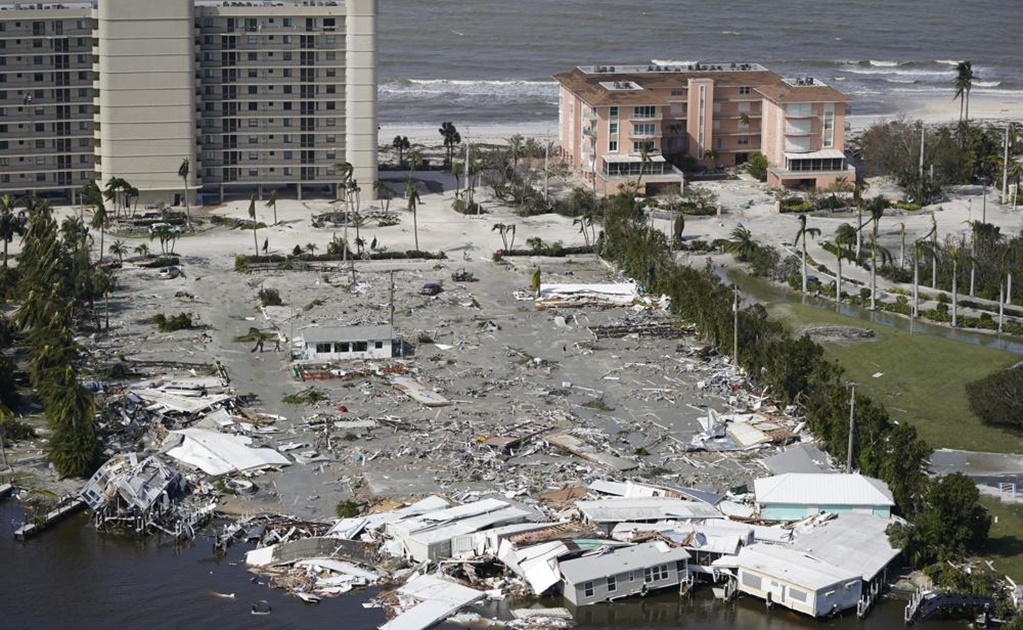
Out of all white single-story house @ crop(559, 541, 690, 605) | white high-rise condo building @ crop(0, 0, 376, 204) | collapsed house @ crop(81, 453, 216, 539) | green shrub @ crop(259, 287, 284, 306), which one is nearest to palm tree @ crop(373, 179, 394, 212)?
white high-rise condo building @ crop(0, 0, 376, 204)

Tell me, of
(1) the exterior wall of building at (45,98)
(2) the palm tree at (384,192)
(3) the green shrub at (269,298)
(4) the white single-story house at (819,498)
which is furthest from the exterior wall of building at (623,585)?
(1) the exterior wall of building at (45,98)

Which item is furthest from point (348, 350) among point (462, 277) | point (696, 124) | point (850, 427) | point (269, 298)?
point (696, 124)

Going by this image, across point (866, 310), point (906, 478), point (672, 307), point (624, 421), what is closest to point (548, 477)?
point (624, 421)

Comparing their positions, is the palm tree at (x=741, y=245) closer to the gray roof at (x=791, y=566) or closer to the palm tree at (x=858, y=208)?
the palm tree at (x=858, y=208)

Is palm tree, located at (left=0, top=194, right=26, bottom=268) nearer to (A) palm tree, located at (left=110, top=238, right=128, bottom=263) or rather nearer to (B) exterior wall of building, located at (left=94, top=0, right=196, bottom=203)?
(A) palm tree, located at (left=110, top=238, right=128, bottom=263)

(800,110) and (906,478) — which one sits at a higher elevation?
(800,110)

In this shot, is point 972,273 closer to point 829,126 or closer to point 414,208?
point 829,126

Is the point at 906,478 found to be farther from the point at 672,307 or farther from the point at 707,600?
the point at 672,307
